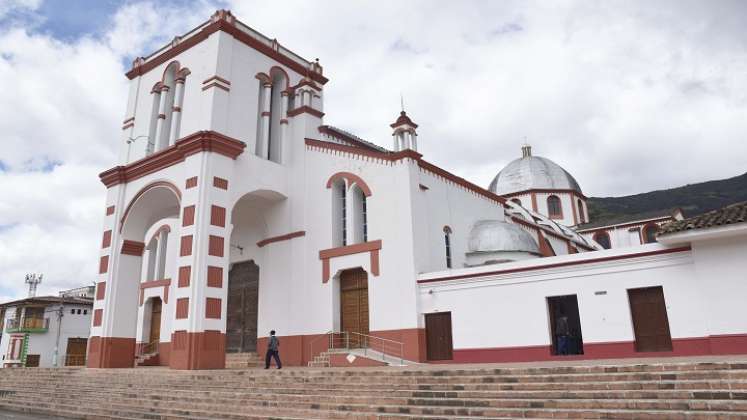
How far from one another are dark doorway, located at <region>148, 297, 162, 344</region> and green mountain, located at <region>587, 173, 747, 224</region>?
6365cm

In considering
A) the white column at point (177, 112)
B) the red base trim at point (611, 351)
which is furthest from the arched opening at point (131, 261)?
the red base trim at point (611, 351)

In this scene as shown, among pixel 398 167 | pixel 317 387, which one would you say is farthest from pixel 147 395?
pixel 398 167

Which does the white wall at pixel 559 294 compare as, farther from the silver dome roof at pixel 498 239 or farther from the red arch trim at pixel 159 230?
the red arch trim at pixel 159 230

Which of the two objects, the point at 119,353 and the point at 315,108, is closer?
the point at 119,353

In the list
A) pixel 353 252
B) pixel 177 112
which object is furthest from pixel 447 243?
pixel 177 112

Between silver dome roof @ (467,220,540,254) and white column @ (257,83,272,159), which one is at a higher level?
white column @ (257,83,272,159)

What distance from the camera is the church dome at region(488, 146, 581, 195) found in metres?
41.6

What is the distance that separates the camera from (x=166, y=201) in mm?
21469

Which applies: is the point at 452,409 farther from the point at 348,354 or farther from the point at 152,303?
the point at 152,303

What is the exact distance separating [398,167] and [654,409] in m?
12.0

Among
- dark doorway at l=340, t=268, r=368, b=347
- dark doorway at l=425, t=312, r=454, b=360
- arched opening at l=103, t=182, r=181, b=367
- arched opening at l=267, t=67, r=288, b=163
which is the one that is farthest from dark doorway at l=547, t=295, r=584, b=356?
arched opening at l=103, t=182, r=181, b=367

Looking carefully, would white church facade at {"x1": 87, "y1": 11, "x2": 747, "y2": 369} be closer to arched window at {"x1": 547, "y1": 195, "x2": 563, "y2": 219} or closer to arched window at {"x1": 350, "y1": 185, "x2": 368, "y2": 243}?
arched window at {"x1": 350, "y1": 185, "x2": 368, "y2": 243}

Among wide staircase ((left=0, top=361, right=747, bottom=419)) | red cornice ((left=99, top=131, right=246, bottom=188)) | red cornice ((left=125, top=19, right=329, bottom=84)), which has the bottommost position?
wide staircase ((left=0, top=361, right=747, bottom=419))

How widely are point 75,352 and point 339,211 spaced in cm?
3110
